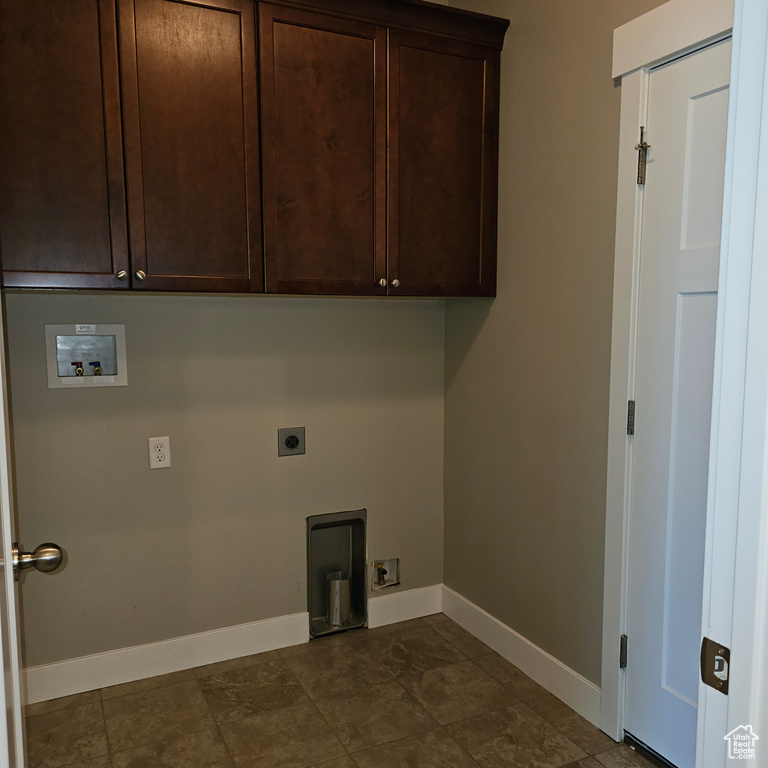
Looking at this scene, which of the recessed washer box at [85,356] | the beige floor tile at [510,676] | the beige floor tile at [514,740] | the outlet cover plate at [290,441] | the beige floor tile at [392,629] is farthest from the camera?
the beige floor tile at [392,629]

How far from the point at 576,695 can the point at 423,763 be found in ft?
1.95

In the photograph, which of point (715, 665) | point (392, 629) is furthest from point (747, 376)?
point (392, 629)

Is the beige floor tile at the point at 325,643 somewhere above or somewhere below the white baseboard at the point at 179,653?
below

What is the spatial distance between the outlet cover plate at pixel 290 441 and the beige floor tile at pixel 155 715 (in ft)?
2.99

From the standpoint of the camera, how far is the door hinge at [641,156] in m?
1.85

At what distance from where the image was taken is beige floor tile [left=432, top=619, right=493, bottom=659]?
2596 mm

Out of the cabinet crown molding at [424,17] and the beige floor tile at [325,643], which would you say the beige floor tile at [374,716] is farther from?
the cabinet crown molding at [424,17]

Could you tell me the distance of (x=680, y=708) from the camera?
6.04 feet

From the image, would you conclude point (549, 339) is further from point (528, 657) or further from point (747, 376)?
point (747, 376)

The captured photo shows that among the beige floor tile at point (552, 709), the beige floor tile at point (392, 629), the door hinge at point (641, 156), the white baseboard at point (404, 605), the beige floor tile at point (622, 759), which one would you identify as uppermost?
the door hinge at point (641, 156)

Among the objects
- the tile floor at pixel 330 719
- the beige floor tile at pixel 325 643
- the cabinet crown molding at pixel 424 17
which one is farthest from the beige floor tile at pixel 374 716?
the cabinet crown molding at pixel 424 17

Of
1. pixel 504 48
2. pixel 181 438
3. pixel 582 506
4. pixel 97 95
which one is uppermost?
pixel 504 48

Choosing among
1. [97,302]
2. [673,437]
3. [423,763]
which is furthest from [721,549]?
[97,302]

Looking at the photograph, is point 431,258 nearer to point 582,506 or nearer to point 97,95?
point 582,506
